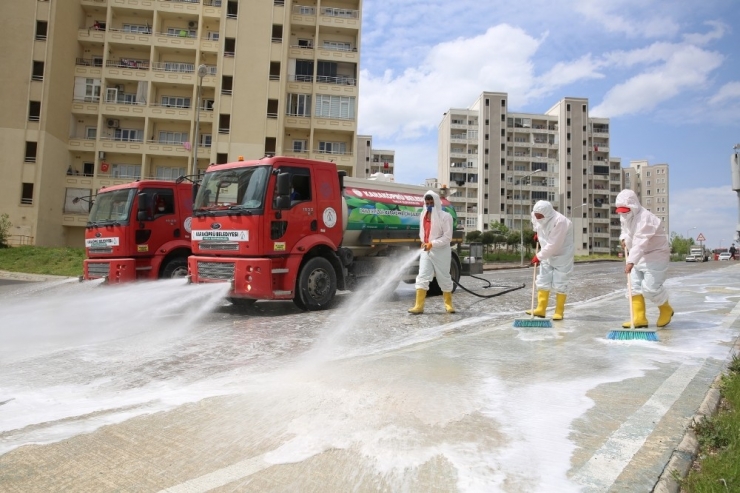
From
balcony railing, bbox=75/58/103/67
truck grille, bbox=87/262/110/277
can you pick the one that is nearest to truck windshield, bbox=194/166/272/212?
truck grille, bbox=87/262/110/277

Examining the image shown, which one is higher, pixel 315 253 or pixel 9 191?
pixel 9 191

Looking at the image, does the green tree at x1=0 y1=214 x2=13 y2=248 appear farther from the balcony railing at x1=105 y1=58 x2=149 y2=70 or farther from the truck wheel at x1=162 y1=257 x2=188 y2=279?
the truck wheel at x1=162 y1=257 x2=188 y2=279

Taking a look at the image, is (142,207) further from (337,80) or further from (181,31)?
(181,31)

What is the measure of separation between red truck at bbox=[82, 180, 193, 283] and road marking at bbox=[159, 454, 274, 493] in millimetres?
9054

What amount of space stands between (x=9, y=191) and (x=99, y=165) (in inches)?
239

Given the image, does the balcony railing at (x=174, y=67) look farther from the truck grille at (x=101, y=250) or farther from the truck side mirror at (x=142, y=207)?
the truck side mirror at (x=142, y=207)

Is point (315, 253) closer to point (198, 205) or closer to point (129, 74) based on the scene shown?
point (198, 205)

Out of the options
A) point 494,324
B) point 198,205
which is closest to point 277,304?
point 198,205

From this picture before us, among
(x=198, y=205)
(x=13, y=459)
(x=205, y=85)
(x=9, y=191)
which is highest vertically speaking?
(x=205, y=85)

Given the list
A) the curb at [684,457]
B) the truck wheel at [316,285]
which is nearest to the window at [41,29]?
the truck wheel at [316,285]

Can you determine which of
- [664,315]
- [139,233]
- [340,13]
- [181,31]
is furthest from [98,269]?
[340,13]

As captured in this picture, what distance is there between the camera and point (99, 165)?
38.8 m

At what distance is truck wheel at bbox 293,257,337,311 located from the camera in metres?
9.28

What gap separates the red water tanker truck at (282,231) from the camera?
8680 millimetres
